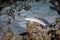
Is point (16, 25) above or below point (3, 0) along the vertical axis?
below

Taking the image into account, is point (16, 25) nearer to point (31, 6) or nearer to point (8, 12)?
point (8, 12)

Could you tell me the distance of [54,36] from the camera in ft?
11.9

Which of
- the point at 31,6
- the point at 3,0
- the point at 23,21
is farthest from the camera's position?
the point at 3,0

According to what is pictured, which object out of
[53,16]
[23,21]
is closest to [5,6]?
[23,21]

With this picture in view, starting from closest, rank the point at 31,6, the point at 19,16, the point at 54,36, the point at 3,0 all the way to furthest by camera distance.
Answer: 1. the point at 54,36
2. the point at 19,16
3. the point at 31,6
4. the point at 3,0

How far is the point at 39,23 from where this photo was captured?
466 cm

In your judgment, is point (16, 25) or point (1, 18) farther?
point (1, 18)

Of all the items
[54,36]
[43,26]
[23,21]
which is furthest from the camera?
[23,21]

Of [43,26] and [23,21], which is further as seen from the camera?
[23,21]

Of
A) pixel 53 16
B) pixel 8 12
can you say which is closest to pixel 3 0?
pixel 8 12

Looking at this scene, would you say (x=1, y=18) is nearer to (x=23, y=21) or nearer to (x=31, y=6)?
(x=23, y=21)

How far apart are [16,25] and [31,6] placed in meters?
1.79

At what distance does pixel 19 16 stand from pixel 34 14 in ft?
1.95

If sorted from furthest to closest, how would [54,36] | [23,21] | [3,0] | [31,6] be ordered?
[3,0], [31,6], [23,21], [54,36]
